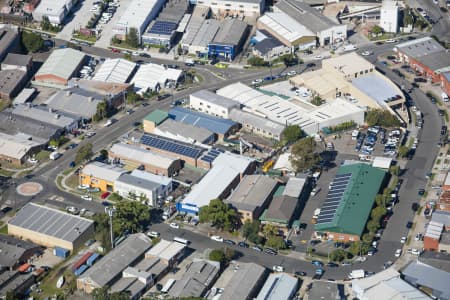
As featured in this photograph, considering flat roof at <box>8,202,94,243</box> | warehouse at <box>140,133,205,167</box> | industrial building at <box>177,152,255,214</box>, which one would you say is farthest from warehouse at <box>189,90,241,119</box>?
flat roof at <box>8,202,94,243</box>

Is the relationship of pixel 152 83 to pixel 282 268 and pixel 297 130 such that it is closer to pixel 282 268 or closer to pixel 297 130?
pixel 297 130

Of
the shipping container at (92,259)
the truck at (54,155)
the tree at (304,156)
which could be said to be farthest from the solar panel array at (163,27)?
the shipping container at (92,259)

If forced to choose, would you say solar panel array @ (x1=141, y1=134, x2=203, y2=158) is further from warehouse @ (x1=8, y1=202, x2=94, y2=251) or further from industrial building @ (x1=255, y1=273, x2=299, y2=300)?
industrial building @ (x1=255, y1=273, x2=299, y2=300)

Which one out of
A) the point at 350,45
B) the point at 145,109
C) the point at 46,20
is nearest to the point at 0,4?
the point at 46,20

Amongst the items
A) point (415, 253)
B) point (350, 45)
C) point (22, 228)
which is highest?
point (350, 45)

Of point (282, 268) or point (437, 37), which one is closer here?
point (282, 268)
